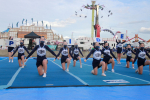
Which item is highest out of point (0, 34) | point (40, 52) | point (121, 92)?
point (0, 34)

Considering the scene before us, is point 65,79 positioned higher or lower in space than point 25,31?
lower

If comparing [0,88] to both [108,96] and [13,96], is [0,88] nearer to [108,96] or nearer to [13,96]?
[13,96]

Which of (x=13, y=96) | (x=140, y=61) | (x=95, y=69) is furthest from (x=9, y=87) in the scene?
(x=140, y=61)

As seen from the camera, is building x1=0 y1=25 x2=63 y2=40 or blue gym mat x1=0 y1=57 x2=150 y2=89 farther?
building x1=0 y1=25 x2=63 y2=40

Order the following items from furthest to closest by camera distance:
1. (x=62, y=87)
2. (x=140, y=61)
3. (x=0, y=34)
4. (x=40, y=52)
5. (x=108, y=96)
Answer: (x=0, y=34)
(x=140, y=61)
(x=40, y=52)
(x=62, y=87)
(x=108, y=96)

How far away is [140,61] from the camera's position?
8.92 meters

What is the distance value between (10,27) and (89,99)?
8298 centimetres

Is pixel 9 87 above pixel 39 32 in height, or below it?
below

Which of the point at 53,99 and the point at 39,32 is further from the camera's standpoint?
the point at 39,32

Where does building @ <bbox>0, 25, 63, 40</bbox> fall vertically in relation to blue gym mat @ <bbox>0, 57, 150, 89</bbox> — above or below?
above

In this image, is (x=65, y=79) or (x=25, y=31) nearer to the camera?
(x=65, y=79)

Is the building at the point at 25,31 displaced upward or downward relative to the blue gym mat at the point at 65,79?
upward

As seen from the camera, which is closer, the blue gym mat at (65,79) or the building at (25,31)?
the blue gym mat at (65,79)

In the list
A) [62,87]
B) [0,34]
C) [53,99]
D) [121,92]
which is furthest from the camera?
[0,34]
